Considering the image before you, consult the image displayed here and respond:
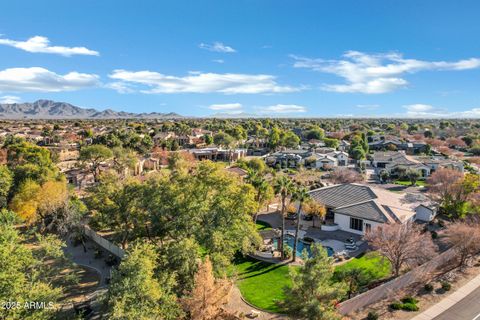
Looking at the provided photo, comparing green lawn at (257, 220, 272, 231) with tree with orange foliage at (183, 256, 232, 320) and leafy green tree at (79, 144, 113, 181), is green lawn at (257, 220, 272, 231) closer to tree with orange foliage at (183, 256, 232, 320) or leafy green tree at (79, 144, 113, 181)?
tree with orange foliage at (183, 256, 232, 320)

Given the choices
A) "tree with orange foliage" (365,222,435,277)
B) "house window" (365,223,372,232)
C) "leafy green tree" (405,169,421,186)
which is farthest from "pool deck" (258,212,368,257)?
"leafy green tree" (405,169,421,186)

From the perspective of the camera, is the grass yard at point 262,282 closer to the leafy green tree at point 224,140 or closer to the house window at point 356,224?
the house window at point 356,224

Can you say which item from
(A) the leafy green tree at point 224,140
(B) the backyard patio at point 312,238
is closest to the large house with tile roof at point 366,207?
(B) the backyard patio at point 312,238

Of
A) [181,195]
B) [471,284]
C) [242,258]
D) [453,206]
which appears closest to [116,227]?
[181,195]

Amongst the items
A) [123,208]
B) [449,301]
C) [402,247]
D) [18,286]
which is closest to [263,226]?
[402,247]

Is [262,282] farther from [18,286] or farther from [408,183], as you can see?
[408,183]
